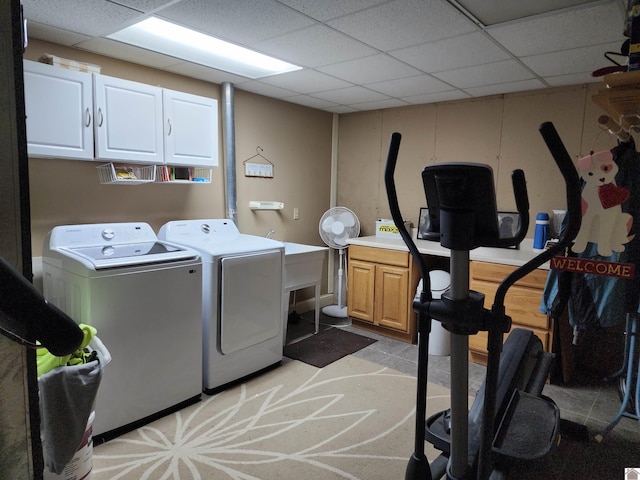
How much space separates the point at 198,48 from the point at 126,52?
48cm

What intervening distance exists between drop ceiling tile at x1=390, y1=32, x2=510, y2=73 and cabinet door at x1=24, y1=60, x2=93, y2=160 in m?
1.91

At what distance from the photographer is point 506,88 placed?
3402 millimetres

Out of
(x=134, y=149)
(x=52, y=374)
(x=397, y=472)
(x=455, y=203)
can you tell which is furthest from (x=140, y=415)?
(x=455, y=203)

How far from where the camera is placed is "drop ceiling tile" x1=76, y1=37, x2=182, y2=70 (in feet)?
8.41

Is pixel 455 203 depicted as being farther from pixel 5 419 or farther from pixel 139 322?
pixel 139 322

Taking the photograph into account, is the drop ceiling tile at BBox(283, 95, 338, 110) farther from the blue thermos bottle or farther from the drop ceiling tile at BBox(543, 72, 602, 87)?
the blue thermos bottle

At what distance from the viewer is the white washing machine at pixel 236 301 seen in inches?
106

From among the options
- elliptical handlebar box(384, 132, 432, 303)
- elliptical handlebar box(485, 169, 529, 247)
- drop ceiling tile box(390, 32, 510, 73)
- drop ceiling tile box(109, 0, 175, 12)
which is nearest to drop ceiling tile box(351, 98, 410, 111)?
drop ceiling tile box(390, 32, 510, 73)

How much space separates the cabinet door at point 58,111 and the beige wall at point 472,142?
9.30ft

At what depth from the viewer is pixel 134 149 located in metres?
2.67

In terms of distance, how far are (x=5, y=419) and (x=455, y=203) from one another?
119 cm

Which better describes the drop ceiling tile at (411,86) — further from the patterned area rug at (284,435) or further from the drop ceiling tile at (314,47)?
the patterned area rug at (284,435)

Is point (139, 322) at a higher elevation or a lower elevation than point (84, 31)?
lower

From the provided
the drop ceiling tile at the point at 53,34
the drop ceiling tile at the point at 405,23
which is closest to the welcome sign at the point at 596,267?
the drop ceiling tile at the point at 405,23
